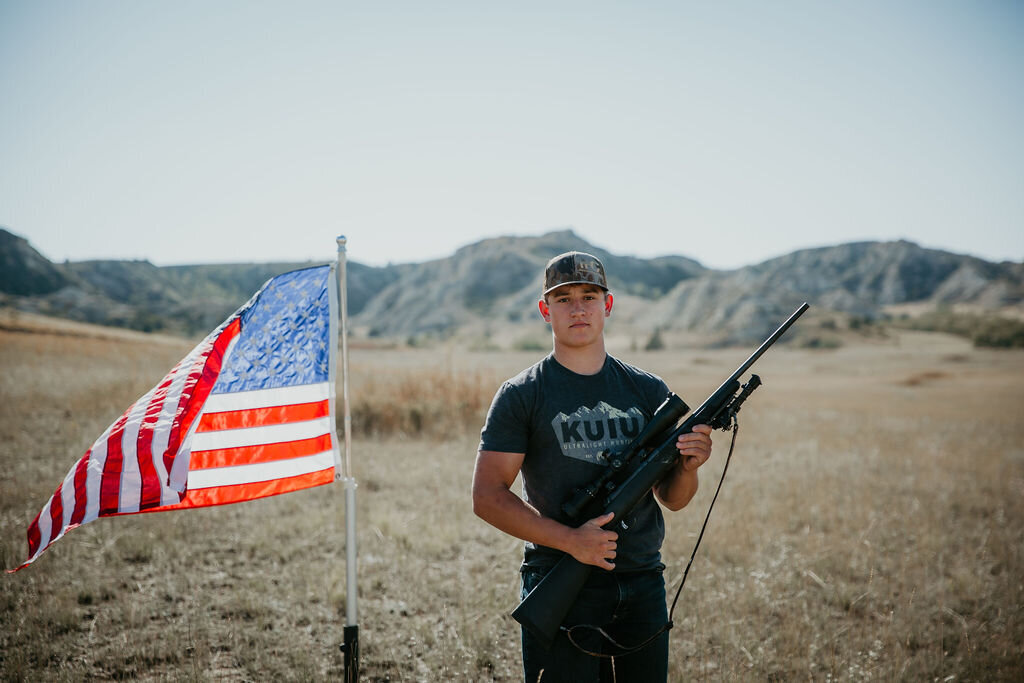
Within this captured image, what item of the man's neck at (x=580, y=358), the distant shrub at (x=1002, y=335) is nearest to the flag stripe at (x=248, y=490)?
the man's neck at (x=580, y=358)

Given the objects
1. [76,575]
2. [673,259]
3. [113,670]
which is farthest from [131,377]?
[673,259]

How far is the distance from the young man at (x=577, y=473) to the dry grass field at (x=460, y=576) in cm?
181

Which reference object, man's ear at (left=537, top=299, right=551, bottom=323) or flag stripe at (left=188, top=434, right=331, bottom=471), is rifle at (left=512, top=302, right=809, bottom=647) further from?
flag stripe at (left=188, top=434, right=331, bottom=471)

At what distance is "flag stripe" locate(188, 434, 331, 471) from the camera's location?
11.2 feet

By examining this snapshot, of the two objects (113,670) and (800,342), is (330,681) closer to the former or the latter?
(113,670)

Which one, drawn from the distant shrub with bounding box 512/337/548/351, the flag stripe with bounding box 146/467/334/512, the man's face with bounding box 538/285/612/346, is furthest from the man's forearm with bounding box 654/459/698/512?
the distant shrub with bounding box 512/337/548/351

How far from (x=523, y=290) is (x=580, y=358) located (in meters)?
151

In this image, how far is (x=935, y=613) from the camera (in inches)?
193

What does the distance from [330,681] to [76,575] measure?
10.1 ft

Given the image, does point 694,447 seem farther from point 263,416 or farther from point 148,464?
point 148,464

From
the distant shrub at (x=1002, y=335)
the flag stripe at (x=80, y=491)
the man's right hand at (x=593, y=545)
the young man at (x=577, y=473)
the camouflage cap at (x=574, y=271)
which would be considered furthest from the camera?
the distant shrub at (x=1002, y=335)

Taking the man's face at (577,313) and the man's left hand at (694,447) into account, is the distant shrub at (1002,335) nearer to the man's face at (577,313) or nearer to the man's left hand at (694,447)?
the man's left hand at (694,447)

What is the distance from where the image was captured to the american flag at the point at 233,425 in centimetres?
314

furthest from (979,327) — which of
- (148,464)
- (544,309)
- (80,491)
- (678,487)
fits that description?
(80,491)
